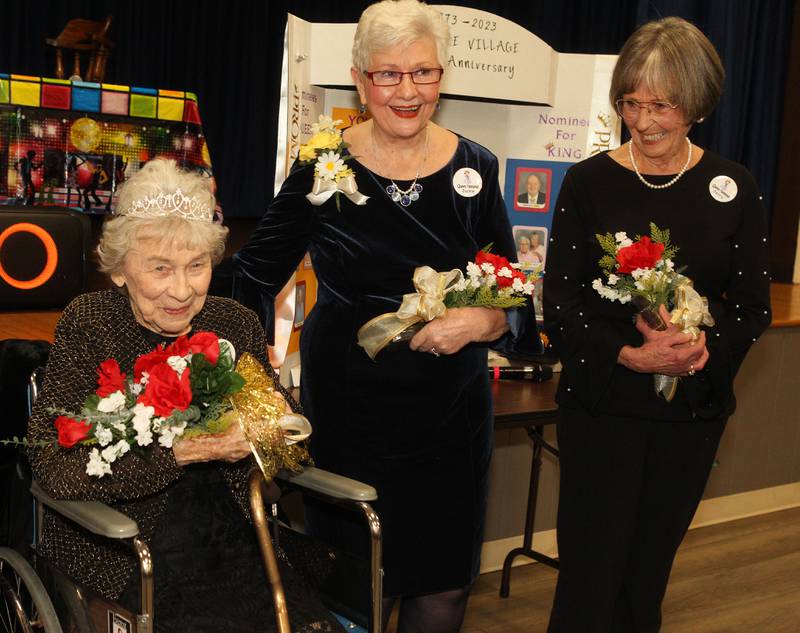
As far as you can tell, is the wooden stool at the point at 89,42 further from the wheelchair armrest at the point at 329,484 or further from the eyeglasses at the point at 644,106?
the wheelchair armrest at the point at 329,484

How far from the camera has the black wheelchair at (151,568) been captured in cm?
182

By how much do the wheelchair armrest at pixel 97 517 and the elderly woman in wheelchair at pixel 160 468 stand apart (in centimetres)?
2

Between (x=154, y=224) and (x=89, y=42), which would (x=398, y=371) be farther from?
(x=89, y=42)

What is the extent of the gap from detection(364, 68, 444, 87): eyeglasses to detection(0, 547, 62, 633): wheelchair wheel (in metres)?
1.22

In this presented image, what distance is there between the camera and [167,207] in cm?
205

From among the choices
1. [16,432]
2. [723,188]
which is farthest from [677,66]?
[16,432]

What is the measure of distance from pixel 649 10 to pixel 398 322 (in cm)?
501

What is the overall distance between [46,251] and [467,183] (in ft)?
3.92

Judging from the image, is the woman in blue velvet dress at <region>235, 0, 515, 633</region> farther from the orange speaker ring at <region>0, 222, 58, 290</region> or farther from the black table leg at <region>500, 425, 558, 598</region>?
the black table leg at <region>500, 425, 558, 598</region>

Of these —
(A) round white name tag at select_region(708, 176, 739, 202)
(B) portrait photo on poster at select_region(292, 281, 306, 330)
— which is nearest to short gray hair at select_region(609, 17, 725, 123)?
(A) round white name tag at select_region(708, 176, 739, 202)

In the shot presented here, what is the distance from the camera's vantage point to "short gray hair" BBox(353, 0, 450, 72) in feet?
7.09

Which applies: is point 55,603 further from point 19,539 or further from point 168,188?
point 168,188

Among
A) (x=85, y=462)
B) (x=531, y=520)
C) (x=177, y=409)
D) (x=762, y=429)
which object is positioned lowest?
(x=531, y=520)

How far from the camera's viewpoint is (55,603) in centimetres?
203
